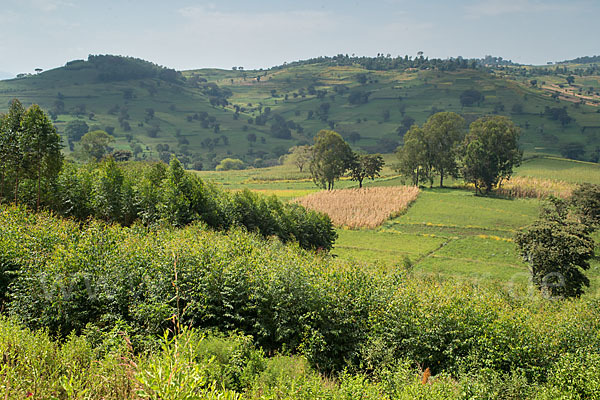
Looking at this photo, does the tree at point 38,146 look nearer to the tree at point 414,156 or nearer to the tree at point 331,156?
the tree at point 331,156

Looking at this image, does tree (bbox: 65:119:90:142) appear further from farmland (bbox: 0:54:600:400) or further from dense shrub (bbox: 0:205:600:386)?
dense shrub (bbox: 0:205:600:386)

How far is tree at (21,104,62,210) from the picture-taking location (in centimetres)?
2442

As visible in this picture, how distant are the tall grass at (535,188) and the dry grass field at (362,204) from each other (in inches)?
747

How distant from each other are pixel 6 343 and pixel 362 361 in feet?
34.0

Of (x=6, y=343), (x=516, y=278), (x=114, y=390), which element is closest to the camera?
(x=114, y=390)

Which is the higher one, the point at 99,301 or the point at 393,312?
the point at 99,301

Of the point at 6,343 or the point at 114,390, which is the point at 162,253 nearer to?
the point at 6,343

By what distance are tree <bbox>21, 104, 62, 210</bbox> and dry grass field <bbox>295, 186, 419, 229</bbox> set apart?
116 feet

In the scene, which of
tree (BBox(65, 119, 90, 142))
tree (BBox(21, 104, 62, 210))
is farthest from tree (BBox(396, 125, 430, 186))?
tree (BBox(65, 119, 90, 142))

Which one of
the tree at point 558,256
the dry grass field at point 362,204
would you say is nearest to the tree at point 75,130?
the dry grass field at point 362,204

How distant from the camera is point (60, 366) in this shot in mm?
8828

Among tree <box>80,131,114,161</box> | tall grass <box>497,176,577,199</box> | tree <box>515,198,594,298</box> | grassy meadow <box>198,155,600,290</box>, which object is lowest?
grassy meadow <box>198,155,600,290</box>

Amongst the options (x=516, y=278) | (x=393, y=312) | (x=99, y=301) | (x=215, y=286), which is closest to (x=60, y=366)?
(x=99, y=301)

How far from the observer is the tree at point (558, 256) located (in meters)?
26.6
